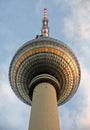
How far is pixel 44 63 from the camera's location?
43562 millimetres

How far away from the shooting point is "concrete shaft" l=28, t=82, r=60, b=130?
3338 centimetres

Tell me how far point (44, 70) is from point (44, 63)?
4.51ft

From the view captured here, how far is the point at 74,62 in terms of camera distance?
149ft

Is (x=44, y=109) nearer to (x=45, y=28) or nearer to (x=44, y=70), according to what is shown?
(x=44, y=70)

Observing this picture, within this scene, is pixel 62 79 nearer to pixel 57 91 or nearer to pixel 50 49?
pixel 57 91

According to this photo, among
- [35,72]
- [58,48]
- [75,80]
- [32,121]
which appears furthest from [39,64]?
[32,121]

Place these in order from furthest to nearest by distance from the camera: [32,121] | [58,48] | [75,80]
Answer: [75,80]
[58,48]
[32,121]

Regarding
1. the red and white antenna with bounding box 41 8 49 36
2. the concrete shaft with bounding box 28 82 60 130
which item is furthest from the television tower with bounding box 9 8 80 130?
the red and white antenna with bounding box 41 8 49 36

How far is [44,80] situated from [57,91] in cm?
392

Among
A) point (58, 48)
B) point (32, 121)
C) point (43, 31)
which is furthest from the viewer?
point (43, 31)

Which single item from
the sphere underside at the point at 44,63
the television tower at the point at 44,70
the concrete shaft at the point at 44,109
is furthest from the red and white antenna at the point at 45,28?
the concrete shaft at the point at 44,109

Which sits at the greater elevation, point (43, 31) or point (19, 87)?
→ point (43, 31)

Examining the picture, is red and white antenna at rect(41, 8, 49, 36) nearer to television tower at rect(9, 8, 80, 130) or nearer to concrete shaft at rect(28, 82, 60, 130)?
television tower at rect(9, 8, 80, 130)

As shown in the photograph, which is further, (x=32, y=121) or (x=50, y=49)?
(x=50, y=49)
